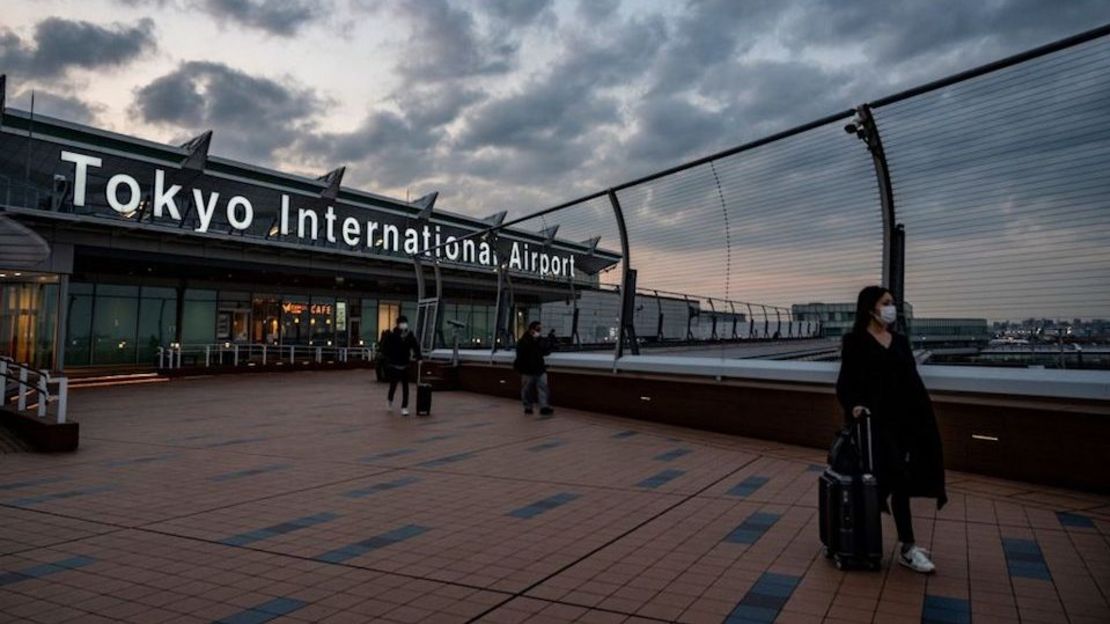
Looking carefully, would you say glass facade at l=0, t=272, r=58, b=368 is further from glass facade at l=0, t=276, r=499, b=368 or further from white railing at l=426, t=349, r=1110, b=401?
white railing at l=426, t=349, r=1110, b=401

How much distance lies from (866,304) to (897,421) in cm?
68

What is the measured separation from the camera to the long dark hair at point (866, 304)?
383cm

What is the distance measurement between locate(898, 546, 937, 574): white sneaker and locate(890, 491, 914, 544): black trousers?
2.2 inches

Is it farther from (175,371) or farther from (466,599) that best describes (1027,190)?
(175,371)

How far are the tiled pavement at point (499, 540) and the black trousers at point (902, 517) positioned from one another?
178 millimetres

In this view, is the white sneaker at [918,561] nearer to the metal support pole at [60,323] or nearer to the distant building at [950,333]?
the distant building at [950,333]

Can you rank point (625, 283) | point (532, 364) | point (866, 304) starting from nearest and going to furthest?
point (866, 304), point (625, 283), point (532, 364)

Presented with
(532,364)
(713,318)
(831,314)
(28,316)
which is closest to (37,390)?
(532,364)

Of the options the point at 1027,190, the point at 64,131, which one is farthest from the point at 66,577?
the point at 64,131

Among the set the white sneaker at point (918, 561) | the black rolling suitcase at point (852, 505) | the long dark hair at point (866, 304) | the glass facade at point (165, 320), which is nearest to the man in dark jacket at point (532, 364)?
the glass facade at point (165, 320)

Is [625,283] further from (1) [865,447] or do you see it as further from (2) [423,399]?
(1) [865,447]

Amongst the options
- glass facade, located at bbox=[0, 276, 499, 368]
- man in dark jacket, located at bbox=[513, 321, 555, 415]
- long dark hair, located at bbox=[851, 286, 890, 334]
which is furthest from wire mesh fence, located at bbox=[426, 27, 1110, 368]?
glass facade, located at bbox=[0, 276, 499, 368]

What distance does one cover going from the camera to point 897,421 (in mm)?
3676

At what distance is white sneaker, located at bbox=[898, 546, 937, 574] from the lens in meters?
3.50
